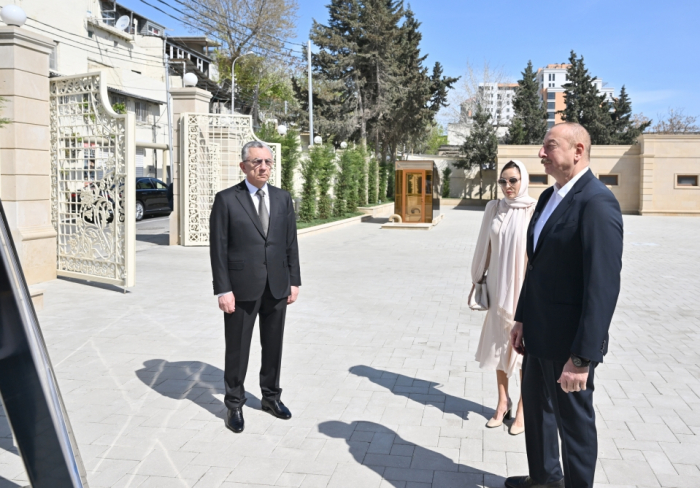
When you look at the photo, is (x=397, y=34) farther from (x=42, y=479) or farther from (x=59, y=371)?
(x=42, y=479)

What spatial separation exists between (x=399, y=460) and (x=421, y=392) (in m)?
1.34

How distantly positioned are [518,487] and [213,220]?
2519mm

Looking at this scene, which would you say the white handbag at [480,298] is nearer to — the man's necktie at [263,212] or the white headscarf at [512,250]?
the white headscarf at [512,250]

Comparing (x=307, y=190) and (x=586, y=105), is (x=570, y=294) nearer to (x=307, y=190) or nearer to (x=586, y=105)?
(x=307, y=190)

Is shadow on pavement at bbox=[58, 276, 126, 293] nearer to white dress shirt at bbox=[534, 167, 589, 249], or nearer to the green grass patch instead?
white dress shirt at bbox=[534, 167, 589, 249]

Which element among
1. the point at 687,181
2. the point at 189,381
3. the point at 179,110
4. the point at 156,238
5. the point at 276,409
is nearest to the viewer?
the point at 276,409

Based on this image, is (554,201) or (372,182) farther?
(372,182)

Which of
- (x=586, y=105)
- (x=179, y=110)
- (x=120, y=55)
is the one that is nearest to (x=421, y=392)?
(x=179, y=110)

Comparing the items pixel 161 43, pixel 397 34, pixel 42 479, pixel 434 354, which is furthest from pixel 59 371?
pixel 161 43

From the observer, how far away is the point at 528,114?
48.9 meters

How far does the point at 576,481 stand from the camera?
119 inches

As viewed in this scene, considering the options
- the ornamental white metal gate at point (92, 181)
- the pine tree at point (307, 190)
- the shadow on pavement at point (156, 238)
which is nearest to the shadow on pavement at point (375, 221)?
the pine tree at point (307, 190)

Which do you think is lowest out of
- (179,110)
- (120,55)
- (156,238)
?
(156,238)

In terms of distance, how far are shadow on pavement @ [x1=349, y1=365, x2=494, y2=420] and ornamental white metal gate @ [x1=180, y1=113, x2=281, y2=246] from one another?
10524 millimetres
